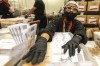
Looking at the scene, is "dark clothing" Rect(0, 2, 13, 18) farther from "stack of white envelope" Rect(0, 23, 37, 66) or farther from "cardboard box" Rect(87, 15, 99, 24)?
"cardboard box" Rect(87, 15, 99, 24)

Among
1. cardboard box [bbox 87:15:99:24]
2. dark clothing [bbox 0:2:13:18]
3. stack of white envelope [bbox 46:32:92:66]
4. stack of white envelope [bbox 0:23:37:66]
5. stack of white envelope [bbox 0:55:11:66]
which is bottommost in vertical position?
cardboard box [bbox 87:15:99:24]

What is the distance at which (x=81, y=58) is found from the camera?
914 millimetres

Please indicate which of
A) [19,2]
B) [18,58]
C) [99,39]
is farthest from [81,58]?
[19,2]

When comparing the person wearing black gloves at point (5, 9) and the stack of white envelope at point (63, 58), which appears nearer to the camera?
the stack of white envelope at point (63, 58)

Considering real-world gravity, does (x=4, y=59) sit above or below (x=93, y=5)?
below

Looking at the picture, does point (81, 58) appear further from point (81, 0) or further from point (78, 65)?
point (81, 0)

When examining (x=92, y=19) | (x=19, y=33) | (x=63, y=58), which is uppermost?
(x=19, y=33)

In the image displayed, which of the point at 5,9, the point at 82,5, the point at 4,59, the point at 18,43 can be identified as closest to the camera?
the point at 4,59

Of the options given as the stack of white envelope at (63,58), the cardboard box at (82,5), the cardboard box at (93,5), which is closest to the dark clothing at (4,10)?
the stack of white envelope at (63,58)

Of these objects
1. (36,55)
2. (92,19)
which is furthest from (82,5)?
(36,55)

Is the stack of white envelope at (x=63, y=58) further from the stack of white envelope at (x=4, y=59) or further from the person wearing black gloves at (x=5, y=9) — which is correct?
the person wearing black gloves at (x=5, y=9)

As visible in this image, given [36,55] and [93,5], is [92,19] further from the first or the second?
[36,55]

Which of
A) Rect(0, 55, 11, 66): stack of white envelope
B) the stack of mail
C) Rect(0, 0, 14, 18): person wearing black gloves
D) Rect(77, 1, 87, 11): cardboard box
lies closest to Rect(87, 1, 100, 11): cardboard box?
Rect(77, 1, 87, 11): cardboard box

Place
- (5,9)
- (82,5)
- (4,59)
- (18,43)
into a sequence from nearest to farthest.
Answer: (4,59), (18,43), (5,9), (82,5)
